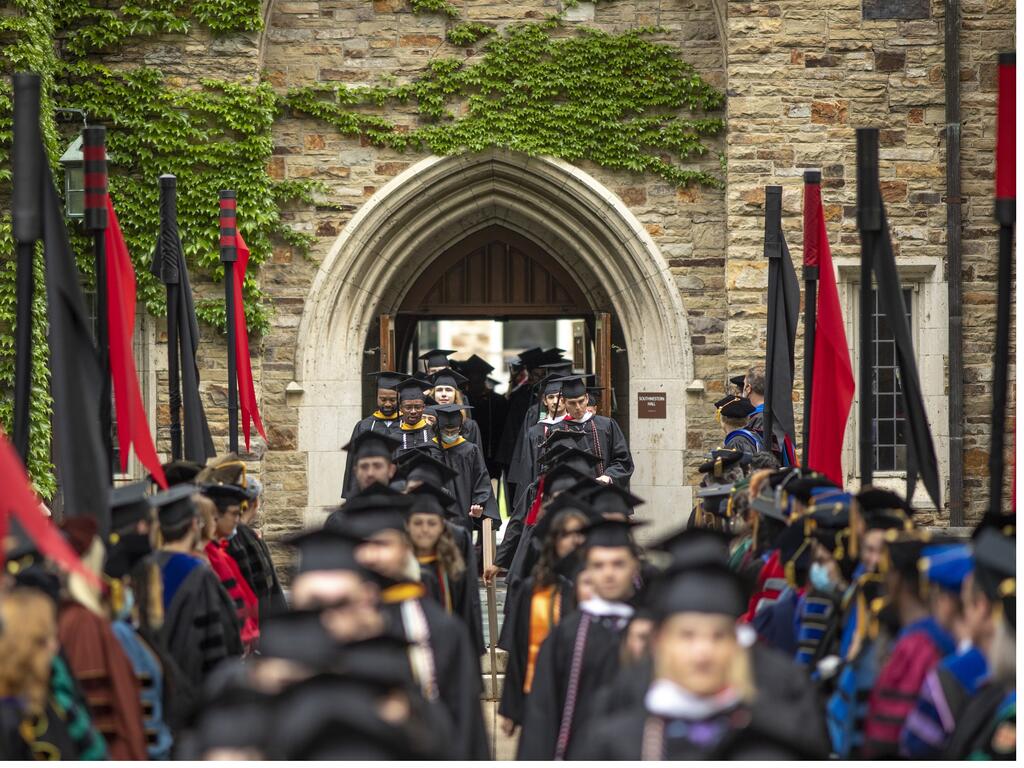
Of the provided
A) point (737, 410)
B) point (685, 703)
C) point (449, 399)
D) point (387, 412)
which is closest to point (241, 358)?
point (387, 412)

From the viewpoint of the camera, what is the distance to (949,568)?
4.49 m

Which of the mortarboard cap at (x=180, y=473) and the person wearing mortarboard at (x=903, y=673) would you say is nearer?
the person wearing mortarboard at (x=903, y=673)

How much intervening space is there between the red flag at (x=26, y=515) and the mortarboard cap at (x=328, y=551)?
2.09 ft

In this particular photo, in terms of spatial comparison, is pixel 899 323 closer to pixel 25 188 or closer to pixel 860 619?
pixel 860 619

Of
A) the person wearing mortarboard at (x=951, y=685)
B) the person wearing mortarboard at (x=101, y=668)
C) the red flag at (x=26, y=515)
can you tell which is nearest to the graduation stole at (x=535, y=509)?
the person wearing mortarboard at (x=101, y=668)

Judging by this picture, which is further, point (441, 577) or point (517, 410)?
point (517, 410)

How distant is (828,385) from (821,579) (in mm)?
2844

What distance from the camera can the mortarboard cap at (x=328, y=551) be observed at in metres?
4.33

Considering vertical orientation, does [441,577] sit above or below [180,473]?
below

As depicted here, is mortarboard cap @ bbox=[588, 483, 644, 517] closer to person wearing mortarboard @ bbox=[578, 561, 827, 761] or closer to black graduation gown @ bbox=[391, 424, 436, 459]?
person wearing mortarboard @ bbox=[578, 561, 827, 761]

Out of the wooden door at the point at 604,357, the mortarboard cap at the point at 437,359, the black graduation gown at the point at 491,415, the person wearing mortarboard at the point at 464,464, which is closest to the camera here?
the person wearing mortarboard at the point at 464,464

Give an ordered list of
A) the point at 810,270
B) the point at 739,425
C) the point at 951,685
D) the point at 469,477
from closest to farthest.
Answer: the point at 951,685 < the point at 810,270 < the point at 739,425 < the point at 469,477

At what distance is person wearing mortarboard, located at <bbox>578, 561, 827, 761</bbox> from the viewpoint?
3533mm

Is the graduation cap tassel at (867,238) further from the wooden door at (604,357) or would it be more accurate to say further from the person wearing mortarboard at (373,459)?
the wooden door at (604,357)
